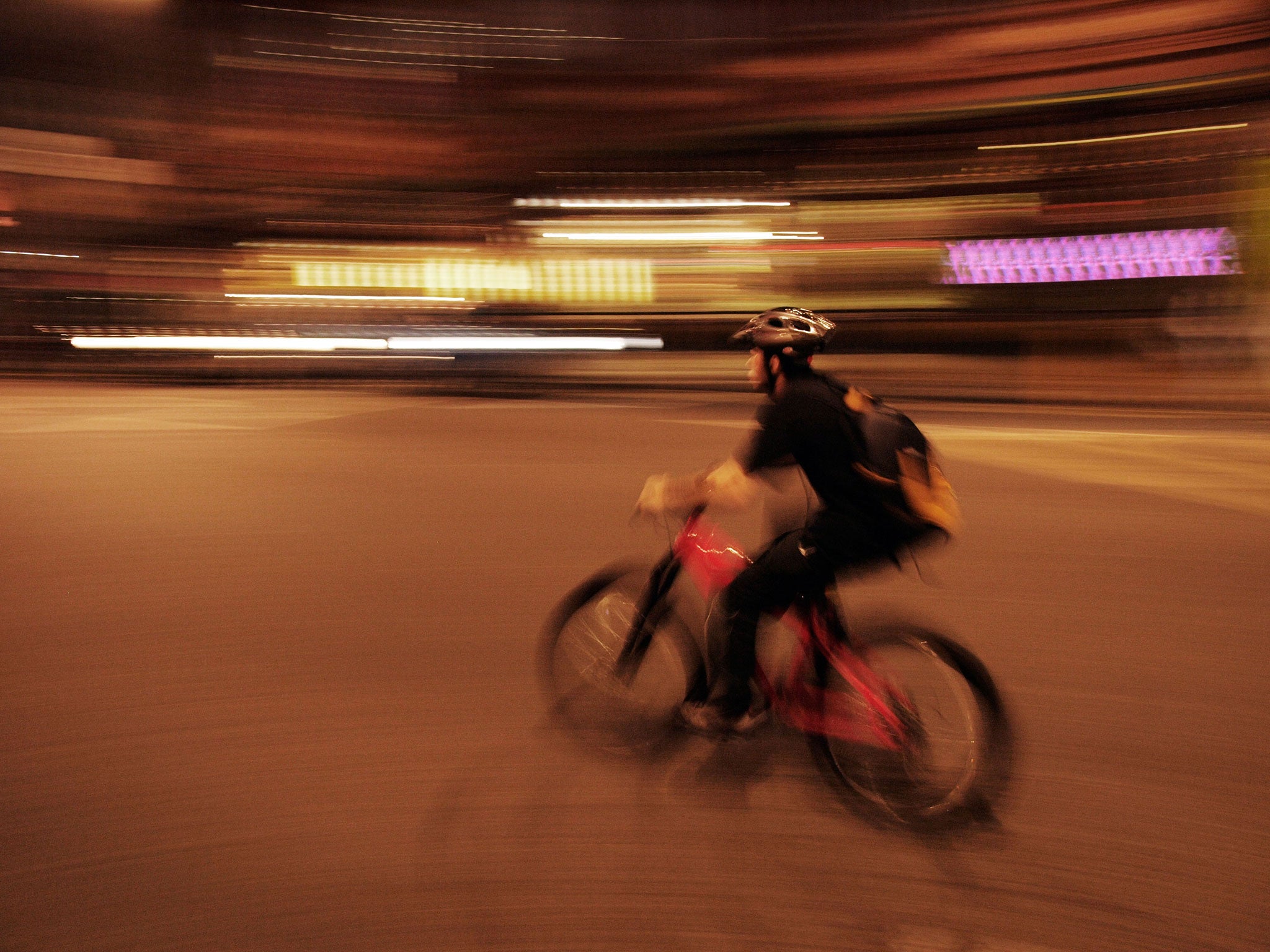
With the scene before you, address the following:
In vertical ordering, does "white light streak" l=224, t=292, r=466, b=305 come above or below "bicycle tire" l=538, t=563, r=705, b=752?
above

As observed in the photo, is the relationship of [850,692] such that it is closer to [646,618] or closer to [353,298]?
[646,618]

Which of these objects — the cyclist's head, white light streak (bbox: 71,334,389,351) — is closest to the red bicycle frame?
the cyclist's head

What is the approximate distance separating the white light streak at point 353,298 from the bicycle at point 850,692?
736 inches

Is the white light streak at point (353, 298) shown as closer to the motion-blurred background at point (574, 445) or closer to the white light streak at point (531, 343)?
the motion-blurred background at point (574, 445)

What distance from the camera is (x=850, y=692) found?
3479 mm

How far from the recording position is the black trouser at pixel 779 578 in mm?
3381

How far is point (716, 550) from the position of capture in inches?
149

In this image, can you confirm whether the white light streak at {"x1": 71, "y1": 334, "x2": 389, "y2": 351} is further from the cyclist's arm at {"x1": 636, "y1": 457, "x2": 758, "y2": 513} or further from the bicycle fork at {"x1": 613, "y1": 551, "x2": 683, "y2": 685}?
the cyclist's arm at {"x1": 636, "y1": 457, "x2": 758, "y2": 513}

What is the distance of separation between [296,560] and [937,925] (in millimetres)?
4974

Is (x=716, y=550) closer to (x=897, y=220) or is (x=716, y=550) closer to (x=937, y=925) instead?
(x=937, y=925)

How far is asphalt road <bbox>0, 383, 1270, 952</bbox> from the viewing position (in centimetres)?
297

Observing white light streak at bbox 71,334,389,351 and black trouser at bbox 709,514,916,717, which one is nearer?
black trouser at bbox 709,514,916,717

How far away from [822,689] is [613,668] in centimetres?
88

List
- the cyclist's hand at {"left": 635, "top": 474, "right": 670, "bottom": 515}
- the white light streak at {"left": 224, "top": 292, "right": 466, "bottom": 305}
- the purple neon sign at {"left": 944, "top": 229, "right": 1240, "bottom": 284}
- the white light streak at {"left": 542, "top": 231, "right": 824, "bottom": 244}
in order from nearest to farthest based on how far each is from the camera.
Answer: the cyclist's hand at {"left": 635, "top": 474, "right": 670, "bottom": 515}
the purple neon sign at {"left": 944, "top": 229, "right": 1240, "bottom": 284}
the white light streak at {"left": 542, "top": 231, "right": 824, "bottom": 244}
the white light streak at {"left": 224, "top": 292, "right": 466, "bottom": 305}
